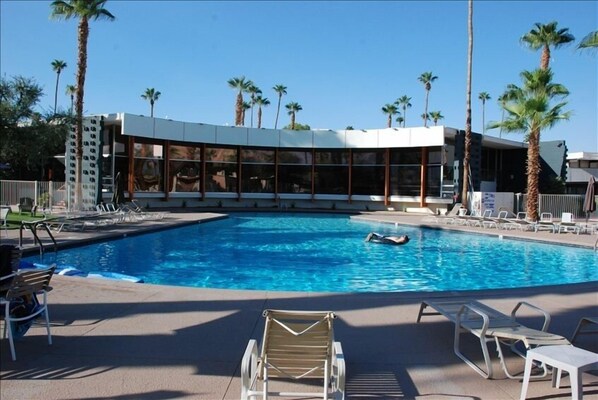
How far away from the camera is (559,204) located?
2616 centimetres

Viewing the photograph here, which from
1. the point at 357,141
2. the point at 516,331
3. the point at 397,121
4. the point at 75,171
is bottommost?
the point at 516,331

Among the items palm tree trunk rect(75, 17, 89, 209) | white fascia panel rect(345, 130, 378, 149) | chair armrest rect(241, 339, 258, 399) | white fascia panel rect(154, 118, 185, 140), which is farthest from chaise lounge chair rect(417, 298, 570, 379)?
white fascia panel rect(345, 130, 378, 149)

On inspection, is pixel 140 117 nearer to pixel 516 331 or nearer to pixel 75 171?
pixel 75 171

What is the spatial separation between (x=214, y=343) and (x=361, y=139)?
27.0m

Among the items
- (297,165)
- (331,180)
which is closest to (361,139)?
(331,180)

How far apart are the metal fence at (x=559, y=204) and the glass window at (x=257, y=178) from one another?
603 inches

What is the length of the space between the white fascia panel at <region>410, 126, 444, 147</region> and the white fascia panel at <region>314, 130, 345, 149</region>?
4.58m

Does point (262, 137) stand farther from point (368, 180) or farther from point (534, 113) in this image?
point (534, 113)

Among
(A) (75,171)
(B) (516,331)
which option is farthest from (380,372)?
(A) (75,171)

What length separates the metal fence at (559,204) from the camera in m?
26.1

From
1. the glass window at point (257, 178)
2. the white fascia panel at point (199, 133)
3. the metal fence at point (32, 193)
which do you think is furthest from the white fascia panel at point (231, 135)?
the metal fence at point (32, 193)

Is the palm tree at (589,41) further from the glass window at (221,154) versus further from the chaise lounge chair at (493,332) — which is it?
the glass window at (221,154)

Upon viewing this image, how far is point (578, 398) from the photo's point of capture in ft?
10.8

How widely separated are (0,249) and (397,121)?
82264 mm
